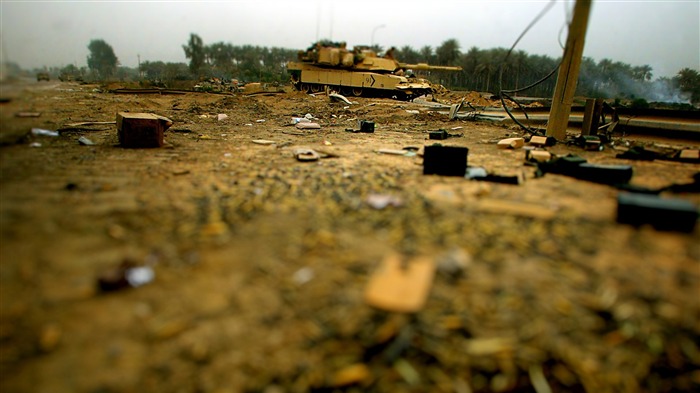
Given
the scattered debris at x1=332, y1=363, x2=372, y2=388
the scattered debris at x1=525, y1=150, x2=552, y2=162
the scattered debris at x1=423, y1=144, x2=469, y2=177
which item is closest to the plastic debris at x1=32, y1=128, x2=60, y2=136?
the scattered debris at x1=423, y1=144, x2=469, y2=177

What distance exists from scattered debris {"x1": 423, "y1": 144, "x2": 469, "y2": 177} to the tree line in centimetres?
2528

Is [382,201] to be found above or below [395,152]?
below

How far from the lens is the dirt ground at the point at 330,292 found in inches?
55.3

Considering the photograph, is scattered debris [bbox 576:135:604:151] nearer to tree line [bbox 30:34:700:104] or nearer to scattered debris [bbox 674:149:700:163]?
scattered debris [bbox 674:149:700:163]

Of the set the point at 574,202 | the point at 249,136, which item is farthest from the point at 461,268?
the point at 249,136

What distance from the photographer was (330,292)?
5.64ft

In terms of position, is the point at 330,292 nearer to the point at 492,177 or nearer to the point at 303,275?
the point at 303,275

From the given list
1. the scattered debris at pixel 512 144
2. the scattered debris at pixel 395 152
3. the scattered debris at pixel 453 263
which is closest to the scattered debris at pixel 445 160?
the scattered debris at pixel 395 152

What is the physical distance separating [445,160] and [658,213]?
70.6 inches

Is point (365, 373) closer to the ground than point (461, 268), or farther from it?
closer to the ground

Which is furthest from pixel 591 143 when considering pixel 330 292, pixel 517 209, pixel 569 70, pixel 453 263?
pixel 330 292

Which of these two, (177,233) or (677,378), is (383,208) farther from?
(677,378)

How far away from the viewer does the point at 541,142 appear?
5883 millimetres

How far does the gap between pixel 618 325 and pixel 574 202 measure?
151 cm
